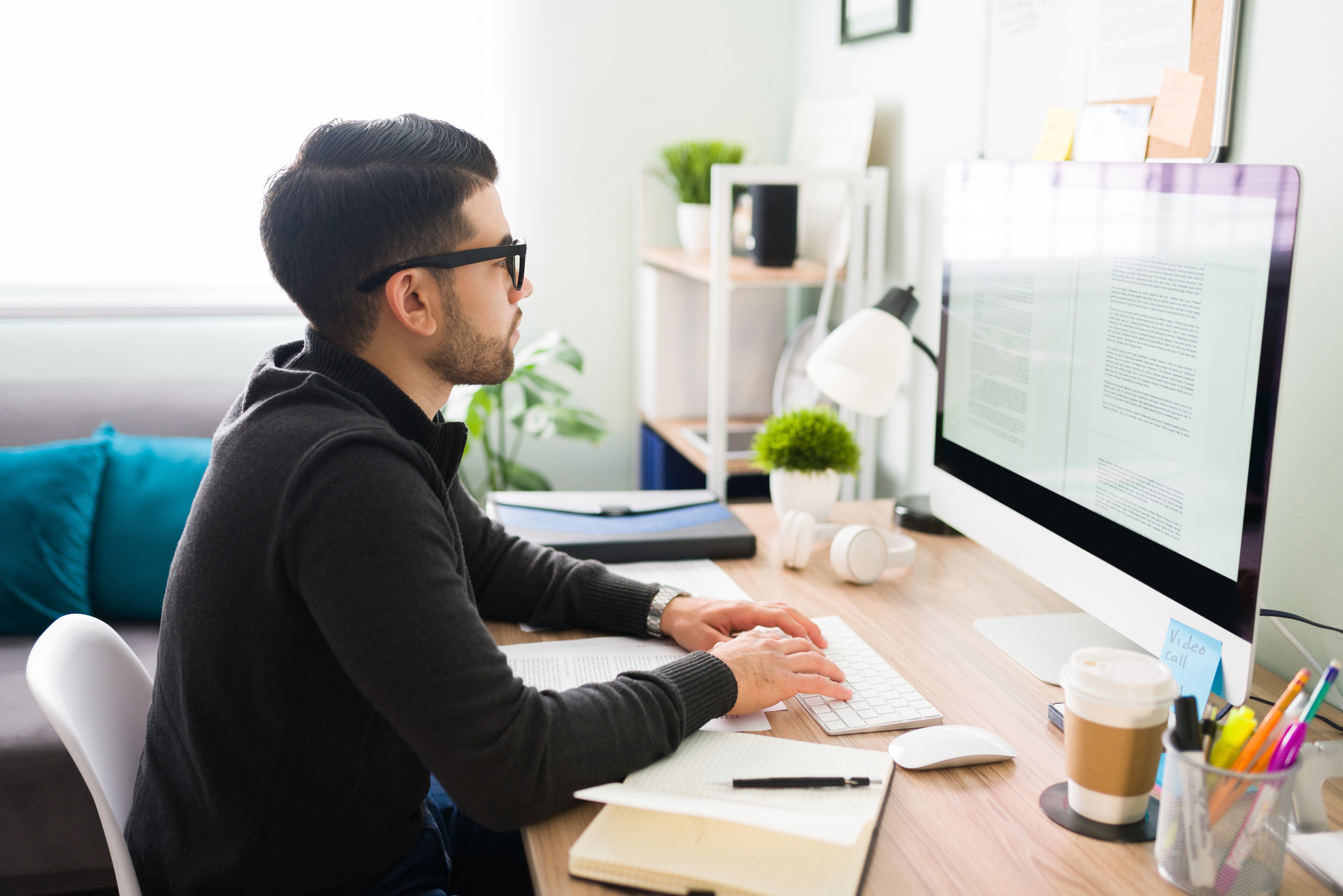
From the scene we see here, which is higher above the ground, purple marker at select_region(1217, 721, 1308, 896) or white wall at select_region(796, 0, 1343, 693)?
white wall at select_region(796, 0, 1343, 693)

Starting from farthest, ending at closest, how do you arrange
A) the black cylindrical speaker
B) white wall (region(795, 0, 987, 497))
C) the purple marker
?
the black cylindrical speaker
white wall (region(795, 0, 987, 497))
the purple marker

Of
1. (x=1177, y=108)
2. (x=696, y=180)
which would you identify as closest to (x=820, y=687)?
(x=1177, y=108)

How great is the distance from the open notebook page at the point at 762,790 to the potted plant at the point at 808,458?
2.14 ft

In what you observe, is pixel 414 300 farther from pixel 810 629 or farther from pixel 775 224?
pixel 775 224

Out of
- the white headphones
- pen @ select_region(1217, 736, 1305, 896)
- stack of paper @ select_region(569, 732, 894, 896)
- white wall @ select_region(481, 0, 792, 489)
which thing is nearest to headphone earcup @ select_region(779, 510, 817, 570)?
the white headphones

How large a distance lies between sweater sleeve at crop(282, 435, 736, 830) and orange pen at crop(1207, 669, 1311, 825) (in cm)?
43

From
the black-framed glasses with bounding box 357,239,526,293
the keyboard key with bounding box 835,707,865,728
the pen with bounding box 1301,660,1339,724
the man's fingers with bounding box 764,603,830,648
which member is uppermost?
the black-framed glasses with bounding box 357,239,526,293

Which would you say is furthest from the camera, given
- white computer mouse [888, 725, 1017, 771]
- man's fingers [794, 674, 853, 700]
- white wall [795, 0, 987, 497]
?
white wall [795, 0, 987, 497]

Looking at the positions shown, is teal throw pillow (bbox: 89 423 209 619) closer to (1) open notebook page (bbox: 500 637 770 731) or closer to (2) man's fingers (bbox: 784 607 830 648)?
(1) open notebook page (bbox: 500 637 770 731)

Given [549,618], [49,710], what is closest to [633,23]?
[549,618]

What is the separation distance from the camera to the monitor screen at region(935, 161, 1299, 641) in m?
0.81

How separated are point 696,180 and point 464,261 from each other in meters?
1.49

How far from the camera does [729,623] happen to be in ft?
3.77

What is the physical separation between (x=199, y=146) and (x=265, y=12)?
1.18 feet
